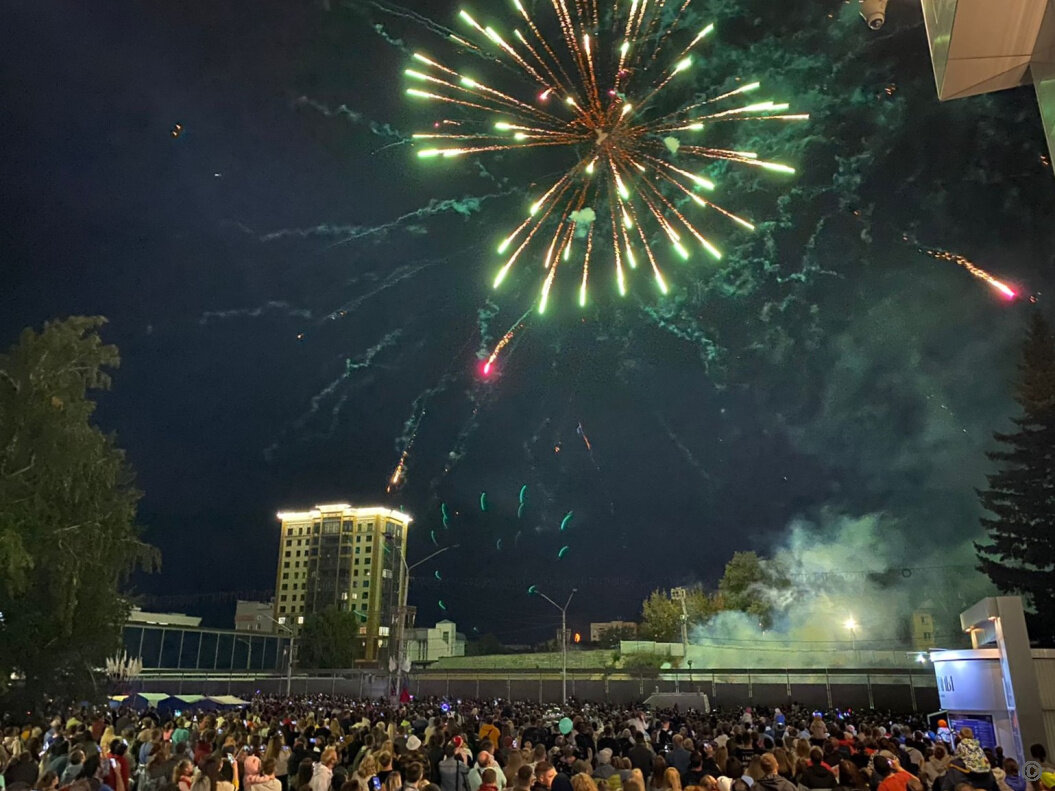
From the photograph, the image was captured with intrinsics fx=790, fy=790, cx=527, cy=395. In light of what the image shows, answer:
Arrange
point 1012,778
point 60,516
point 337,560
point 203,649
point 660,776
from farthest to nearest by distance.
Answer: point 337,560 → point 203,649 → point 60,516 → point 1012,778 → point 660,776

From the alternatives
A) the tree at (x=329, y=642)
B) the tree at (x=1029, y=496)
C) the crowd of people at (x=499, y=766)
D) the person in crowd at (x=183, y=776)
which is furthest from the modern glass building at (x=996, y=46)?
the tree at (x=329, y=642)

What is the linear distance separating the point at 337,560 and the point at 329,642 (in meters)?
36.5

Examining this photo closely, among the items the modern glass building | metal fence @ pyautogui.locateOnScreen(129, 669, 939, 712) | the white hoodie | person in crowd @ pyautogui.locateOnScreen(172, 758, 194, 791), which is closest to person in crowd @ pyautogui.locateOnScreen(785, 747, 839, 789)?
the white hoodie

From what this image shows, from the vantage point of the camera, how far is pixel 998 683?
19156 millimetres

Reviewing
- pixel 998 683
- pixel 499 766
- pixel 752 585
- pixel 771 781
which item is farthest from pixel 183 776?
pixel 752 585

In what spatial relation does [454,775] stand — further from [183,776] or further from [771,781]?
[771,781]

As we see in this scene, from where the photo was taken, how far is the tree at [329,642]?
92.5 m

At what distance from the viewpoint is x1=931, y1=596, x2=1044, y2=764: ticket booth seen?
1769 centimetres

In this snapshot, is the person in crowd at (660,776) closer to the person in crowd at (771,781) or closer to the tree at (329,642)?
the person in crowd at (771,781)

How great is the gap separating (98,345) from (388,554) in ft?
349

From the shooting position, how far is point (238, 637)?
3494 inches

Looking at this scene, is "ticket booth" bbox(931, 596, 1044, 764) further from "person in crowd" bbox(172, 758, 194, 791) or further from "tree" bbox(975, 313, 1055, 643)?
"tree" bbox(975, 313, 1055, 643)

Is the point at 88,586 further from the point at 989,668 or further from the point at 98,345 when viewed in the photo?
the point at 989,668

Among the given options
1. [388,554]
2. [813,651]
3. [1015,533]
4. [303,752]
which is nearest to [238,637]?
[388,554]
